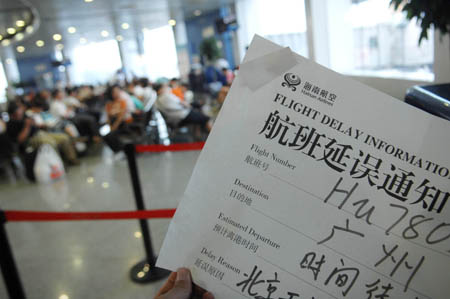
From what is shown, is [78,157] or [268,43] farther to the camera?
[78,157]

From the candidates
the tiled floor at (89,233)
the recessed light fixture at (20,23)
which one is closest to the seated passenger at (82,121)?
the tiled floor at (89,233)

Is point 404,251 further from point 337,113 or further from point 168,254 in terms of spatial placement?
point 168,254

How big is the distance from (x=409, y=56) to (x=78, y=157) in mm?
6624

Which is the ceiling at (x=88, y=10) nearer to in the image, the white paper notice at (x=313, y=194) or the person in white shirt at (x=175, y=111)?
the person in white shirt at (x=175, y=111)

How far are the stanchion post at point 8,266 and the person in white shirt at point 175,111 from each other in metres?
4.21

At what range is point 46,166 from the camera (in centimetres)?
518

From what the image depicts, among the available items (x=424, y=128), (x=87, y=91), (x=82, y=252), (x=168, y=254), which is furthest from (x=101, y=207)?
(x=87, y=91)

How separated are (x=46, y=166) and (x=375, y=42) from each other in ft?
23.0

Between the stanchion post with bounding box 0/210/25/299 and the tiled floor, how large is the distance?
46 centimetres

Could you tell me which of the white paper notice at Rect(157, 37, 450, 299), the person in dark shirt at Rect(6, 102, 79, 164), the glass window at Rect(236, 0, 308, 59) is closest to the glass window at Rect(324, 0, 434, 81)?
the glass window at Rect(236, 0, 308, 59)

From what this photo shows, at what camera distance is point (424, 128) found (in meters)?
0.50

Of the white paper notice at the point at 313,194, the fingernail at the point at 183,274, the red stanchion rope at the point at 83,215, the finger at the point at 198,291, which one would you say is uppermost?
the white paper notice at the point at 313,194

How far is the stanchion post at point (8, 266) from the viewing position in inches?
73.9

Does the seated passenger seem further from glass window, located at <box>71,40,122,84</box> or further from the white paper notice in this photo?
glass window, located at <box>71,40,122,84</box>
